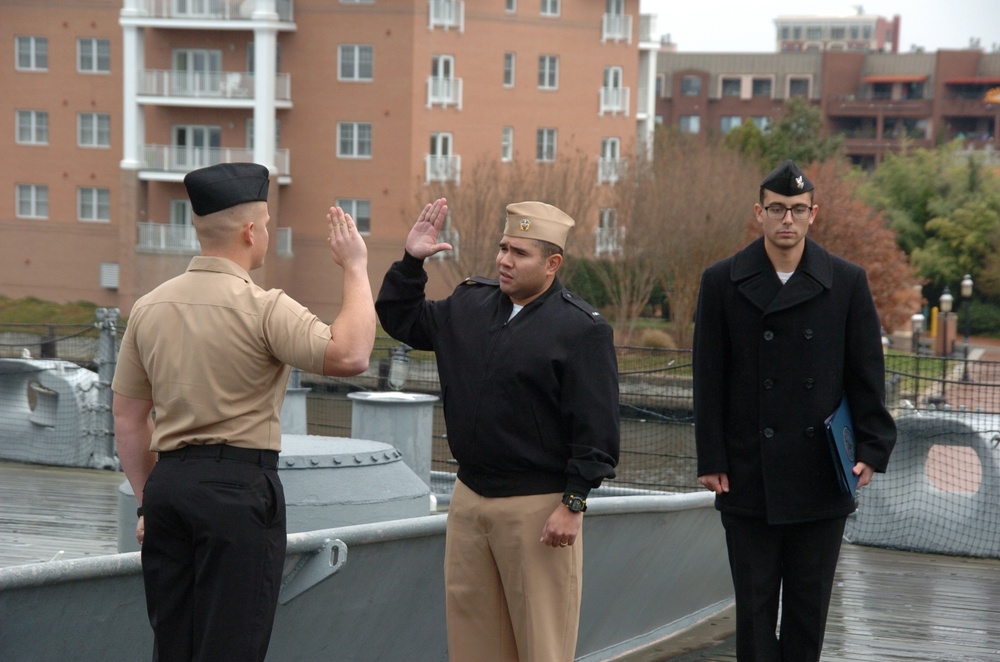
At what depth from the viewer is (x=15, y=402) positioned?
40.3 ft

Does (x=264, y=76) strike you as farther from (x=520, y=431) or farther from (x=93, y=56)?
(x=520, y=431)

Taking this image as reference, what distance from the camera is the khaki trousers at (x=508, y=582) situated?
4.22 metres

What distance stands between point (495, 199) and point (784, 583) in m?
38.3

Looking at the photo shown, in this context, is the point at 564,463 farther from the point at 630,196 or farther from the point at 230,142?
the point at 230,142

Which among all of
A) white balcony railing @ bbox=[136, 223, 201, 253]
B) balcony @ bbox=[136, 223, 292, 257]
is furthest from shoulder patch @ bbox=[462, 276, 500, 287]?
white balcony railing @ bbox=[136, 223, 201, 253]

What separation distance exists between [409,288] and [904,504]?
6561mm

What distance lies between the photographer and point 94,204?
49531 mm

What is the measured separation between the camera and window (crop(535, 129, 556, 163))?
49969 millimetres

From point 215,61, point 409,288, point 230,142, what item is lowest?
point 409,288

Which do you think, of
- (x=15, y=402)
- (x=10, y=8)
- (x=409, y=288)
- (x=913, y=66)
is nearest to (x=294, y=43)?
(x=10, y=8)

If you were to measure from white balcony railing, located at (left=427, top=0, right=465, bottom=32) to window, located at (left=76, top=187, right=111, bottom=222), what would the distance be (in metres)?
13.7

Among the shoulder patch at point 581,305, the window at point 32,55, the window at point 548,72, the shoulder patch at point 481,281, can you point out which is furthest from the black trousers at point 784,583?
the window at point 32,55

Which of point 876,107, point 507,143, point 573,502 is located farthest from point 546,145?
point 573,502

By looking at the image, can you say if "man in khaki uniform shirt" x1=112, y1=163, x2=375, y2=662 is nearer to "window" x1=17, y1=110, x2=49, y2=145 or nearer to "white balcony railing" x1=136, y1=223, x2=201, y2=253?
"white balcony railing" x1=136, y1=223, x2=201, y2=253
